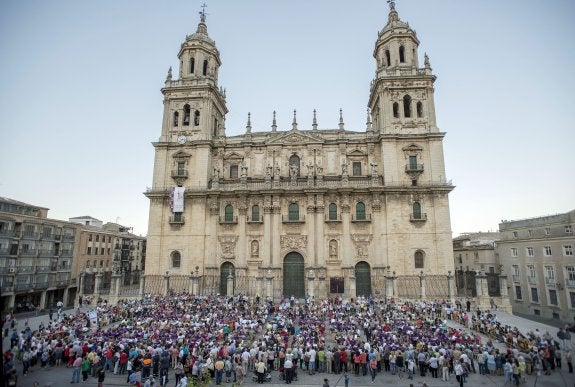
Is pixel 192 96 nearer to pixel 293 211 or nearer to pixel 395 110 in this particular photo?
pixel 293 211

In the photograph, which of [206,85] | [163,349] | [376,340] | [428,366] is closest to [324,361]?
[376,340]

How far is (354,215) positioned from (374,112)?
1337 centimetres

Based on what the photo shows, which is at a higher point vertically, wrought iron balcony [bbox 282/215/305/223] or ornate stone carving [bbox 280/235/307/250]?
wrought iron balcony [bbox 282/215/305/223]

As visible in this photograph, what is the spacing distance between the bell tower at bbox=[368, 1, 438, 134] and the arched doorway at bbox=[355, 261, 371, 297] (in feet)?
43.4

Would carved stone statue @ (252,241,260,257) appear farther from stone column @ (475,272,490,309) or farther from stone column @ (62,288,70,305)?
stone column @ (62,288,70,305)

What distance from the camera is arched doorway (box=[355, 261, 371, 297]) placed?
31.9 metres

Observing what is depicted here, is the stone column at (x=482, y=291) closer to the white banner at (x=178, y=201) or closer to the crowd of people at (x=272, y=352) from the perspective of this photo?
the crowd of people at (x=272, y=352)

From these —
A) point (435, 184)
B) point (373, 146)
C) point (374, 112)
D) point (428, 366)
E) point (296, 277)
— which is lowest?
point (428, 366)

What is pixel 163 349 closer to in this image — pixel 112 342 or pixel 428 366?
pixel 112 342

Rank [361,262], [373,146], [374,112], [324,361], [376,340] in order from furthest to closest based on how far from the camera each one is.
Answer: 1. [374,112]
2. [373,146]
3. [361,262]
4. [376,340]
5. [324,361]

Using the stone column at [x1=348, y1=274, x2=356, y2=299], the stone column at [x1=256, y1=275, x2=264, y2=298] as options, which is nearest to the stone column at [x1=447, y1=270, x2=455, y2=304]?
the stone column at [x1=348, y1=274, x2=356, y2=299]

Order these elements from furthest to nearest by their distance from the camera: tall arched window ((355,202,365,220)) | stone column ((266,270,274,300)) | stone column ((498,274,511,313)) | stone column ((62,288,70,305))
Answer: stone column ((62,288,70,305))
tall arched window ((355,202,365,220))
stone column ((266,270,274,300))
stone column ((498,274,511,313))

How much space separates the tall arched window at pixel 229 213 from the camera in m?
34.8

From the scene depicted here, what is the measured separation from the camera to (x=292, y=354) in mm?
14055
